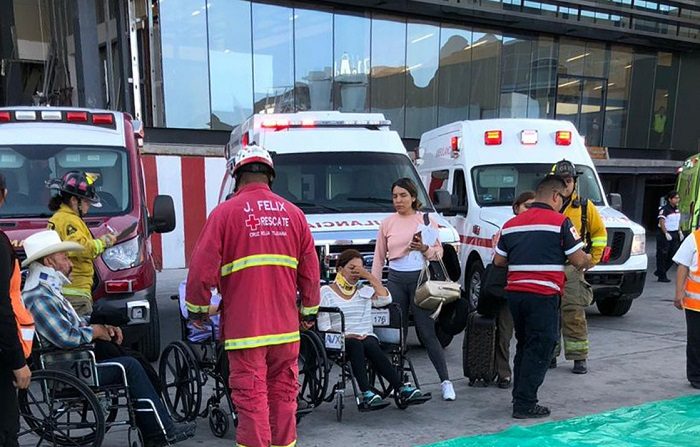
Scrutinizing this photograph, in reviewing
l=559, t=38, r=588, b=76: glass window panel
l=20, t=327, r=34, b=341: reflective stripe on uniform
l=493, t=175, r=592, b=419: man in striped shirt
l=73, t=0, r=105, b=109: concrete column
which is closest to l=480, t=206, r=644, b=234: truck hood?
l=493, t=175, r=592, b=419: man in striped shirt

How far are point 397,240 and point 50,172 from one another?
3418mm

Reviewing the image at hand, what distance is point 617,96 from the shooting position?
69.8 feet

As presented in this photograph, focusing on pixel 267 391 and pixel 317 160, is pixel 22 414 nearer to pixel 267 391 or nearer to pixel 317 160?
pixel 267 391

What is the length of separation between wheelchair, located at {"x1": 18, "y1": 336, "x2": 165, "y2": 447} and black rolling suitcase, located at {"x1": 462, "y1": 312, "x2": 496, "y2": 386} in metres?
2.66

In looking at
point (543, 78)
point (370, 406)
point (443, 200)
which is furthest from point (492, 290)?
point (543, 78)

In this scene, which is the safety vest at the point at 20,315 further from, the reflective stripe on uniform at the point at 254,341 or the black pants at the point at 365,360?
the black pants at the point at 365,360

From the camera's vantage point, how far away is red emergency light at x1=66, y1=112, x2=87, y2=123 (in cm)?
600

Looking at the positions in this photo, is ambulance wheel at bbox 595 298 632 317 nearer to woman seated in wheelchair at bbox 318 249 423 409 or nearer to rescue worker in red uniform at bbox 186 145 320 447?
woman seated in wheelchair at bbox 318 249 423 409

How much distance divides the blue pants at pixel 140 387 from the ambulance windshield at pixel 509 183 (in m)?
5.59

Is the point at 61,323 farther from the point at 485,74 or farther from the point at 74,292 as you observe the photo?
the point at 485,74

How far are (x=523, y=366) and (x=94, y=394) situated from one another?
2946mm

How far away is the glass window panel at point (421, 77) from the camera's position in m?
17.2

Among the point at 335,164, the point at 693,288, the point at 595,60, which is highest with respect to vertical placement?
the point at 595,60

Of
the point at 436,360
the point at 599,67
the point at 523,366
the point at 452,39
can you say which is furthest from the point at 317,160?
the point at 599,67
